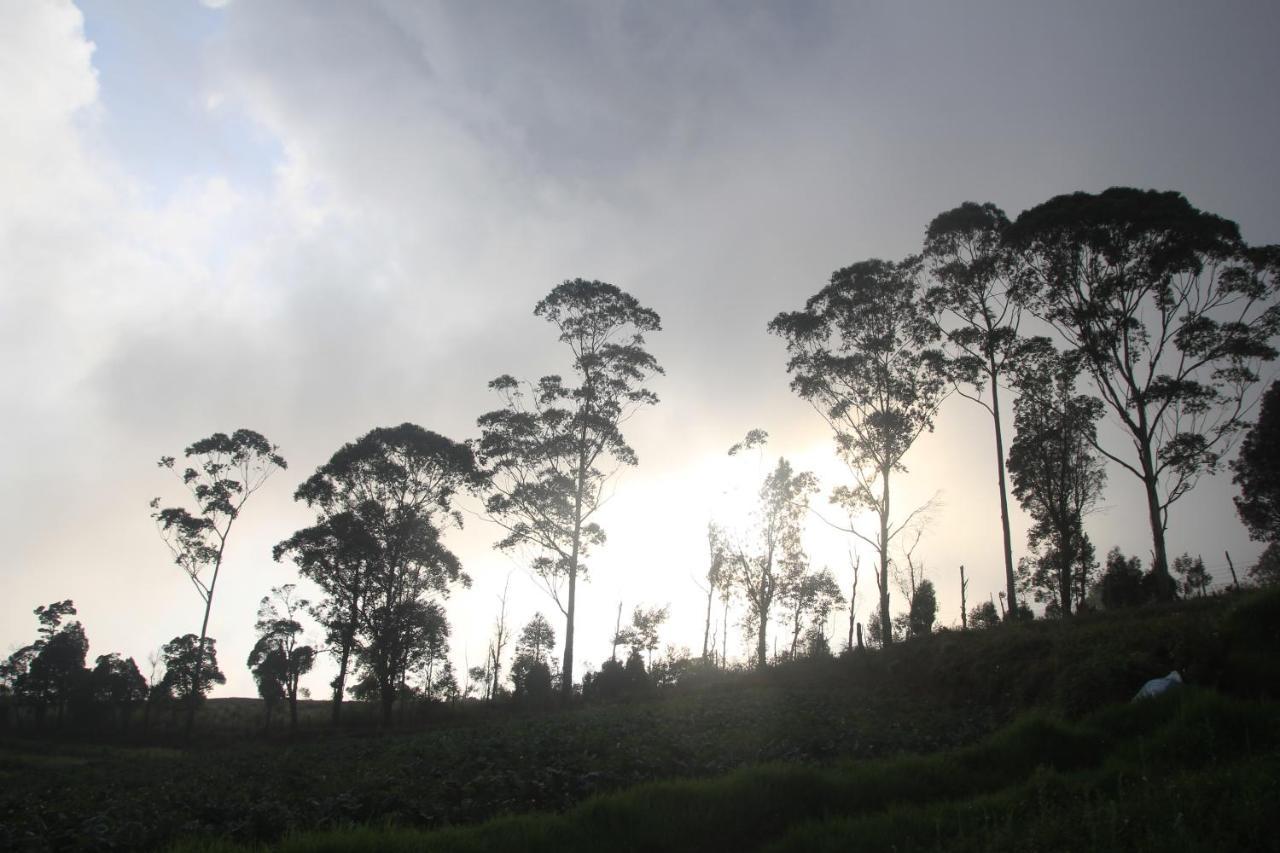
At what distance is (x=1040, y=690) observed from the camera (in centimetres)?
1803

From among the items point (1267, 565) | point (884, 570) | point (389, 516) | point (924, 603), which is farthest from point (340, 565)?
point (1267, 565)

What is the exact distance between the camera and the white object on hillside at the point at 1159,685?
44.1 ft

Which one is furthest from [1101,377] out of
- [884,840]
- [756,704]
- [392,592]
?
[392,592]

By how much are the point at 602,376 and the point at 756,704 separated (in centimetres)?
1644

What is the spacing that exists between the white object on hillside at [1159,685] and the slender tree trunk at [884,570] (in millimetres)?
15438

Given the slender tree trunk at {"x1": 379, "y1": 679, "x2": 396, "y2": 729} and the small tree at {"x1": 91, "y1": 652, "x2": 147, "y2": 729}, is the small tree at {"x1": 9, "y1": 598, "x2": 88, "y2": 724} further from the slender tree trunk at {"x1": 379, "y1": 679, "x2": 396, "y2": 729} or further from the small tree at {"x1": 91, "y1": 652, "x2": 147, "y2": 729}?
the slender tree trunk at {"x1": 379, "y1": 679, "x2": 396, "y2": 729}

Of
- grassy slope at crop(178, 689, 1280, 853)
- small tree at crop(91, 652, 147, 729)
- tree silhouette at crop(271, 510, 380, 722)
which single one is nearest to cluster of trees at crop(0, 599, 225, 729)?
small tree at crop(91, 652, 147, 729)

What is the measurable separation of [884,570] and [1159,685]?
16.3 metres

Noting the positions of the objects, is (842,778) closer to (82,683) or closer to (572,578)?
(572,578)

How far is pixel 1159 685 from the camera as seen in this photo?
13820 mm

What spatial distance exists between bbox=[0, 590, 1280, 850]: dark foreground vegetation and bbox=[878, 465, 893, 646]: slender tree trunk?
8649mm

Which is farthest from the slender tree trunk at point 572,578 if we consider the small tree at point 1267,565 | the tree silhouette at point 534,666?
the small tree at point 1267,565

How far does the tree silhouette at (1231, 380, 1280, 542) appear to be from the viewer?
37.7 meters

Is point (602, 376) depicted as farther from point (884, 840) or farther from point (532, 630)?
point (532, 630)
